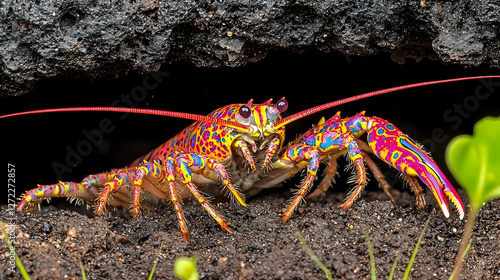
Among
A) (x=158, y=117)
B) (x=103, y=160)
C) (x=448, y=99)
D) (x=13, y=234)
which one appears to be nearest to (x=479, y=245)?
(x=448, y=99)

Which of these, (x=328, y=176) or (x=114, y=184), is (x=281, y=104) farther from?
(x=114, y=184)

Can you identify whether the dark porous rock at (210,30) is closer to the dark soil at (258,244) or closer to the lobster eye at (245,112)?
the lobster eye at (245,112)

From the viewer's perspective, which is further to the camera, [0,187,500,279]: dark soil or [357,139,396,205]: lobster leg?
[357,139,396,205]: lobster leg

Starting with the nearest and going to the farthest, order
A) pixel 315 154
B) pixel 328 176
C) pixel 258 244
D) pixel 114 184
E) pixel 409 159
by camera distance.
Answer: pixel 258 244 → pixel 409 159 → pixel 315 154 → pixel 114 184 → pixel 328 176

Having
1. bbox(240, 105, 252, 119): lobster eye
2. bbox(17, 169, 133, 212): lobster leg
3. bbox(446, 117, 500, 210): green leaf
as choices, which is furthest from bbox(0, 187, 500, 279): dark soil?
bbox(446, 117, 500, 210): green leaf

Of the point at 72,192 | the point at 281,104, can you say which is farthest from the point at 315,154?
the point at 72,192

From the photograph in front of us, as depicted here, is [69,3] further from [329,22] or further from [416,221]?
[416,221]

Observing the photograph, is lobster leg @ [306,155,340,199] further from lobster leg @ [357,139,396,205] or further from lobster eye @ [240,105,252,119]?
lobster eye @ [240,105,252,119]
